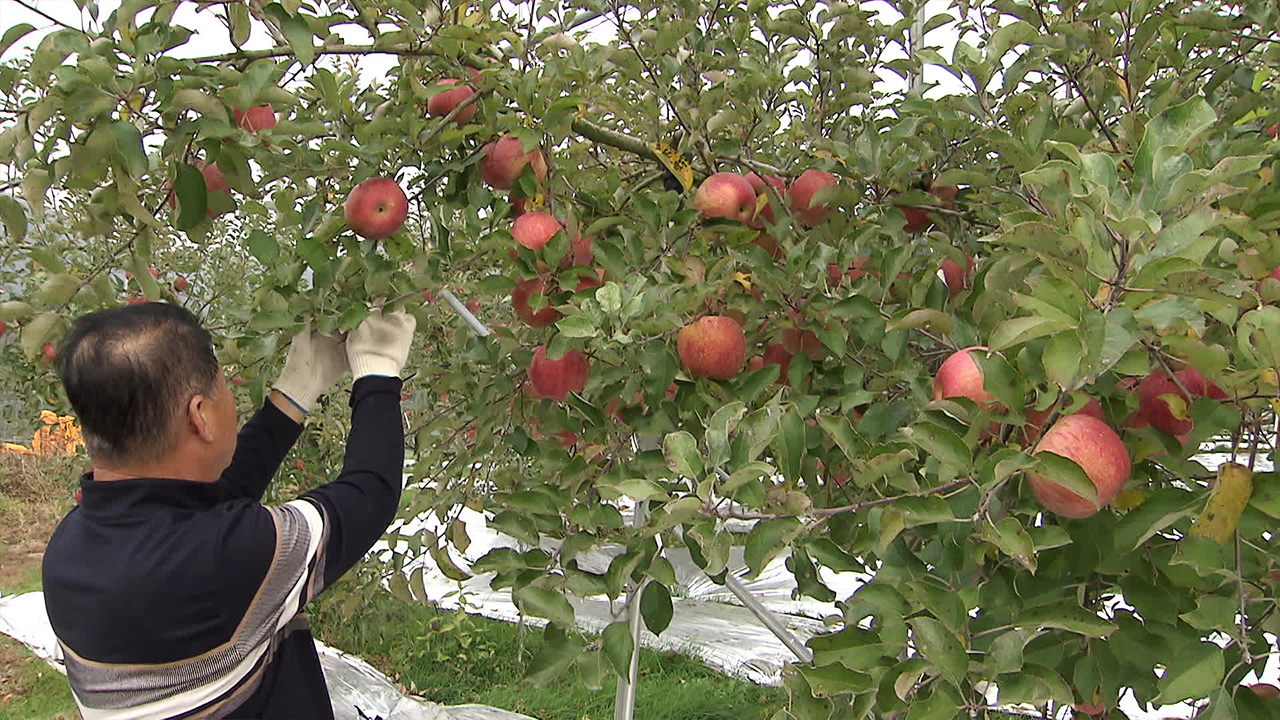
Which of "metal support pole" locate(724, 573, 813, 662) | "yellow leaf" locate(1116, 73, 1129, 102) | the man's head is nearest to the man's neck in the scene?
the man's head

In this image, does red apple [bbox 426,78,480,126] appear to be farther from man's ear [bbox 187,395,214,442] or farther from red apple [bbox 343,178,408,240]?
man's ear [bbox 187,395,214,442]

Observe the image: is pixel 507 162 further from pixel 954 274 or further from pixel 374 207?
pixel 954 274

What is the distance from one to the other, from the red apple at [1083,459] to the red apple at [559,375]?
644 millimetres

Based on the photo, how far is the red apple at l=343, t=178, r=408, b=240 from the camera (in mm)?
1120

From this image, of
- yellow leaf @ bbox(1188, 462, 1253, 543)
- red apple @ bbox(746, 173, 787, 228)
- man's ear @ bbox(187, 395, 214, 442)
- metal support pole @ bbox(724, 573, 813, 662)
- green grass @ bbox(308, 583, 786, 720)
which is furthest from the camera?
green grass @ bbox(308, 583, 786, 720)

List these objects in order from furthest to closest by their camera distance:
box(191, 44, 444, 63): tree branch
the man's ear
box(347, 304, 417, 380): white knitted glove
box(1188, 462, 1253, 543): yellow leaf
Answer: box(347, 304, 417, 380): white knitted glove → the man's ear → box(191, 44, 444, 63): tree branch → box(1188, 462, 1253, 543): yellow leaf

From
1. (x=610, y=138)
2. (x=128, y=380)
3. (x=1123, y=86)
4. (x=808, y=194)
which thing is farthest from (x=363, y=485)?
(x=1123, y=86)

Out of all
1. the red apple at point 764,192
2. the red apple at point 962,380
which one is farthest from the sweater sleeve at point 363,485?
the red apple at point 962,380

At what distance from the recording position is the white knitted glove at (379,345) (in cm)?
120

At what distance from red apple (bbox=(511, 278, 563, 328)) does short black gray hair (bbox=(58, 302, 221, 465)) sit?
0.40 metres

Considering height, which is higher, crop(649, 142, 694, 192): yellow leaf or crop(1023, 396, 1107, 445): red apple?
crop(649, 142, 694, 192): yellow leaf

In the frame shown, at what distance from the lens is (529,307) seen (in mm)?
1198

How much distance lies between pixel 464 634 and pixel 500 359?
256 cm

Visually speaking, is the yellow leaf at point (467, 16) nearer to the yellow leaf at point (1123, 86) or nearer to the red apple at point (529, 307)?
the red apple at point (529, 307)
